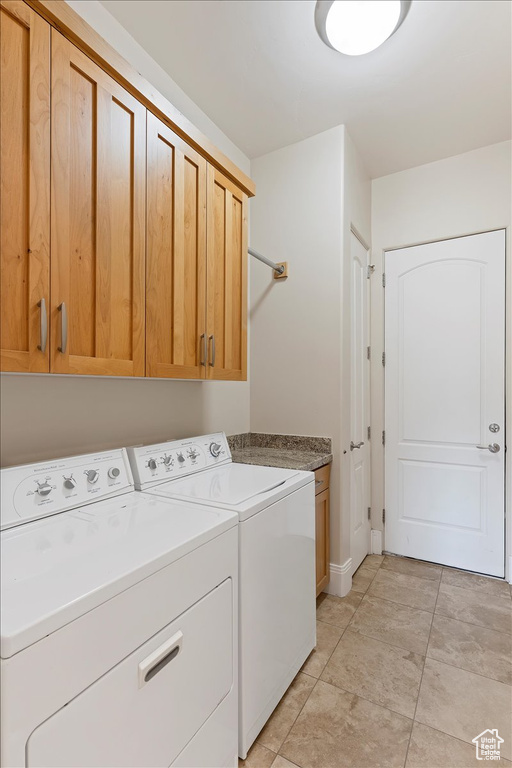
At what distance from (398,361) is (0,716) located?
110 inches

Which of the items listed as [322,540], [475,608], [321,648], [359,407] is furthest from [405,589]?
[359,407]

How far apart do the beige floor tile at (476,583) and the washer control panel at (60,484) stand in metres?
2.26

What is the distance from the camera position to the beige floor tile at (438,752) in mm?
1254

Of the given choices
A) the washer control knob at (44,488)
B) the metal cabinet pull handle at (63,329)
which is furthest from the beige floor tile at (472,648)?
the metal cabinet pull handle at (63,329)

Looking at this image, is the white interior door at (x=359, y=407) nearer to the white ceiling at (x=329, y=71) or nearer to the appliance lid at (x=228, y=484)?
the white ceiling at (x=329, y=71)

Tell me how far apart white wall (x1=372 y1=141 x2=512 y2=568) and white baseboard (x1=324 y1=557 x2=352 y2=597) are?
72 centimetres

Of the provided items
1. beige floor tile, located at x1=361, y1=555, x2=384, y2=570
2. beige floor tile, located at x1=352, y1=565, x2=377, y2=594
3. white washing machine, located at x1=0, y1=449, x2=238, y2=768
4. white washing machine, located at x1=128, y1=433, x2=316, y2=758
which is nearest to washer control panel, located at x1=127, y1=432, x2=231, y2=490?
white washing machine, located at x1=128, y1=433, x2=316, y2=758

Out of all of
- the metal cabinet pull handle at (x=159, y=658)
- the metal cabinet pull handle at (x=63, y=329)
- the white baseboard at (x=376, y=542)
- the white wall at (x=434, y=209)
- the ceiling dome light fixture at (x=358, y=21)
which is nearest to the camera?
the metal cabinet pull handle at (x=159, y=658)

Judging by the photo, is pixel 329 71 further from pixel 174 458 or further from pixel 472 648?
pixel 472 648

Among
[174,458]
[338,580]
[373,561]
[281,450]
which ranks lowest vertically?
[373,561]

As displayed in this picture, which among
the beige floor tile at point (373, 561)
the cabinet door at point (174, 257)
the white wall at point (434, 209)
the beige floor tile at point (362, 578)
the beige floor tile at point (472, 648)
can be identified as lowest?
the beige floor tile at point (373, 561)

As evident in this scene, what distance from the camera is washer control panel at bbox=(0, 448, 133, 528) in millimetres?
1076

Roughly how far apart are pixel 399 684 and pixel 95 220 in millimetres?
2165

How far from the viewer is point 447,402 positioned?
105 inches
